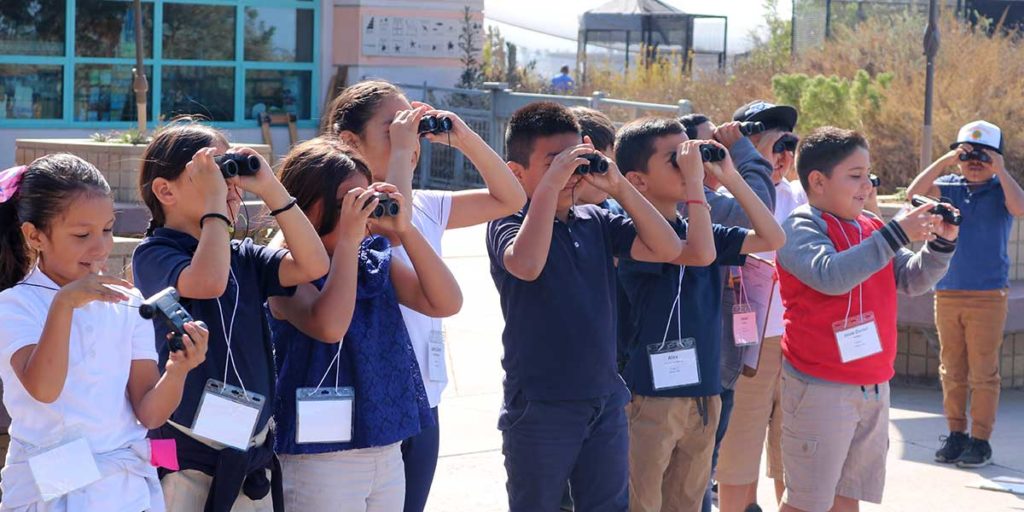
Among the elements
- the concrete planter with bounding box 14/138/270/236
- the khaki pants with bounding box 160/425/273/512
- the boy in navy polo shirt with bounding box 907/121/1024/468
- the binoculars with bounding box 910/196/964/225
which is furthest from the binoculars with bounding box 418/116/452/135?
the concrete planter with bounding box 14/138/270/236

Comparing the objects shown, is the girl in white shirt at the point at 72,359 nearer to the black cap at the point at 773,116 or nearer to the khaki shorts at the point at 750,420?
the khaki shorts at the point at 750,420

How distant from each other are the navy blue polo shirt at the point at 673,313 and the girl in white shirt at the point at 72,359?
6.18 ft

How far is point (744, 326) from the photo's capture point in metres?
5.23

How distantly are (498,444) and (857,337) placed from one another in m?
2.54

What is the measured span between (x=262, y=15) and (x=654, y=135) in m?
14.4

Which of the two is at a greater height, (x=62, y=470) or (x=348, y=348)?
(x=348, y=348)

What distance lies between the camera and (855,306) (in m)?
4.85

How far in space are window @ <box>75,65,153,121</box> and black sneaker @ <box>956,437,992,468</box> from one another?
511 inches

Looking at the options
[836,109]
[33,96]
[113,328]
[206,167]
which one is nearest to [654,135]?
[206,167]

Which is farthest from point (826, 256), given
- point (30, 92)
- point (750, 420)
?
point (30, 92)

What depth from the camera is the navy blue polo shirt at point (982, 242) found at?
23.3 feet

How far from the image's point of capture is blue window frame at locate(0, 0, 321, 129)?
16531mm

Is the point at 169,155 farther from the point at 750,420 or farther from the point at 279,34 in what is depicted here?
the point at 279,34

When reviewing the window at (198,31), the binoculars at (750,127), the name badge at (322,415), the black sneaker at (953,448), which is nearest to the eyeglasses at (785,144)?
the binoculars at (750,127)
